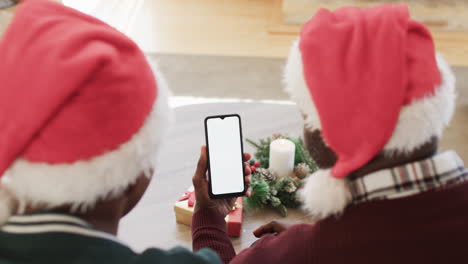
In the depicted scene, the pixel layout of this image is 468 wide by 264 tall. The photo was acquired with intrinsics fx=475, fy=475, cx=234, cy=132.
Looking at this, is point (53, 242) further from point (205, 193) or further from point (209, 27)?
point (209, 27)

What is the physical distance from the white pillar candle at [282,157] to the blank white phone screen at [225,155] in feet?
0.35

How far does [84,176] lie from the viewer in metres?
0.62

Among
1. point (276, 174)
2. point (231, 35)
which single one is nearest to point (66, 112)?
point (276, 174)

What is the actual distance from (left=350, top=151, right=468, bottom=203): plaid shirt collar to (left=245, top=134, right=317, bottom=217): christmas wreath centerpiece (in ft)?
1.03

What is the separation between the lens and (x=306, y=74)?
711mm

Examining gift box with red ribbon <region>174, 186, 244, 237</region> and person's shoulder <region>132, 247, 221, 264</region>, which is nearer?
person's shoulder <region>132, 247, 221, 264</region>

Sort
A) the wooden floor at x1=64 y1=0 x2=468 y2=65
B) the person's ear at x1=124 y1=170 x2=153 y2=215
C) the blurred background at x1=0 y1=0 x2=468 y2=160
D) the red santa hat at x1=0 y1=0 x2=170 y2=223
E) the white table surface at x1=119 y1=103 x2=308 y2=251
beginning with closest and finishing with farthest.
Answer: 1. the red santa hat at x1=0 y1=0 x2=170 y2=223
2. the person's ear at x1=124 y1=170 x2=153 y2=215
3. the white table surface at x1=119 y1=103 x2=308 y2=251
4. the blurred background at x1=0 y1=0 x2=468 y2=160
5. the wooden floor at x1=64 y1=0 x2=468 y2=65

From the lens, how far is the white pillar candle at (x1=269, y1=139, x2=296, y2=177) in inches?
41.1

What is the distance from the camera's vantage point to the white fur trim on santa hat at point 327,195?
722 millimetres

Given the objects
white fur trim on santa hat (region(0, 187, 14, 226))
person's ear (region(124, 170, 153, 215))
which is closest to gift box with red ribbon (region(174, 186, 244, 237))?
person's ear (region(124, 170, 153, 215))

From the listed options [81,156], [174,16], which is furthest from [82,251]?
[174,16]

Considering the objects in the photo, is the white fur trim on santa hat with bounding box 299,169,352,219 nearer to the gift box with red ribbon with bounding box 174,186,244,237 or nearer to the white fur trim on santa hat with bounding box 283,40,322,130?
the white fur trim on santa hat with bounding box 283,40,322,130

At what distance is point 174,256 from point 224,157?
12.3 inches

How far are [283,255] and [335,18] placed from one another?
1.25ft
